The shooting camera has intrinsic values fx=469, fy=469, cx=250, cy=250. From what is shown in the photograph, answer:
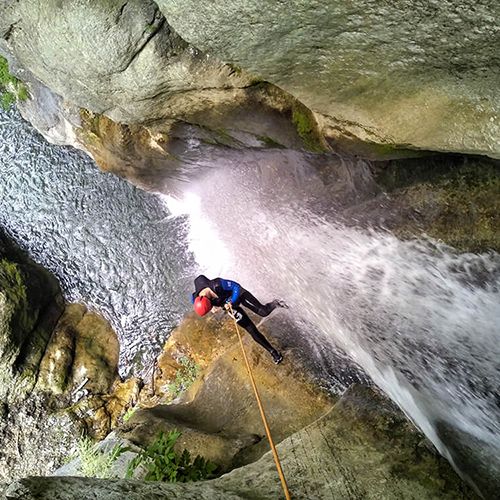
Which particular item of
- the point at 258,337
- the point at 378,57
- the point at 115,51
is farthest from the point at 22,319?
the point at 378,57

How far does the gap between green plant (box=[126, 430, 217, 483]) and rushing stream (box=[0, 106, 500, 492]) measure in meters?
2.41

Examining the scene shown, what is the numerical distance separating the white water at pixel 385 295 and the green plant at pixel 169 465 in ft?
7.73

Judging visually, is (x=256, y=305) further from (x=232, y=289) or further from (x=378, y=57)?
(x=378, y=57)

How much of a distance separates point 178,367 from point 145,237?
2900 mm

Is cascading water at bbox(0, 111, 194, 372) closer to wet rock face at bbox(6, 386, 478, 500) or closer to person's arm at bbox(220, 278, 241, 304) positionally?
person's arm at bbox(220, 278, 241, 304)

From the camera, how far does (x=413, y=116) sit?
11.4 ft

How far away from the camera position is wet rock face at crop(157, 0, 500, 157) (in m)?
2.78

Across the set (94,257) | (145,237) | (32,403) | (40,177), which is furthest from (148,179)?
(32,403)

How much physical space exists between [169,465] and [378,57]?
4672 mm

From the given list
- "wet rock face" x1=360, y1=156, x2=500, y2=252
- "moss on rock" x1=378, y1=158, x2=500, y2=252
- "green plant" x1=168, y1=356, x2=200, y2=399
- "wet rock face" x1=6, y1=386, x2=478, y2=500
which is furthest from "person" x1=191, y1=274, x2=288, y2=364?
"moss on rock" x1=378, y1=158, x2=500, y2=252

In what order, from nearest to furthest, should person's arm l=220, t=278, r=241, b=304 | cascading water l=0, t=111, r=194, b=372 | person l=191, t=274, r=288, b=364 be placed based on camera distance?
person l=191, t=274, r=288, b=364 → person's arm l=220, t=278, r=241, b=304 → cascading water l=0, t=111, r=194, b=372

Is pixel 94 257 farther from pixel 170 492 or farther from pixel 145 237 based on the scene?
pixel 170 492

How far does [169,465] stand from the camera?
5.32 m

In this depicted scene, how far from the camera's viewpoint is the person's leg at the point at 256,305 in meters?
7.80
